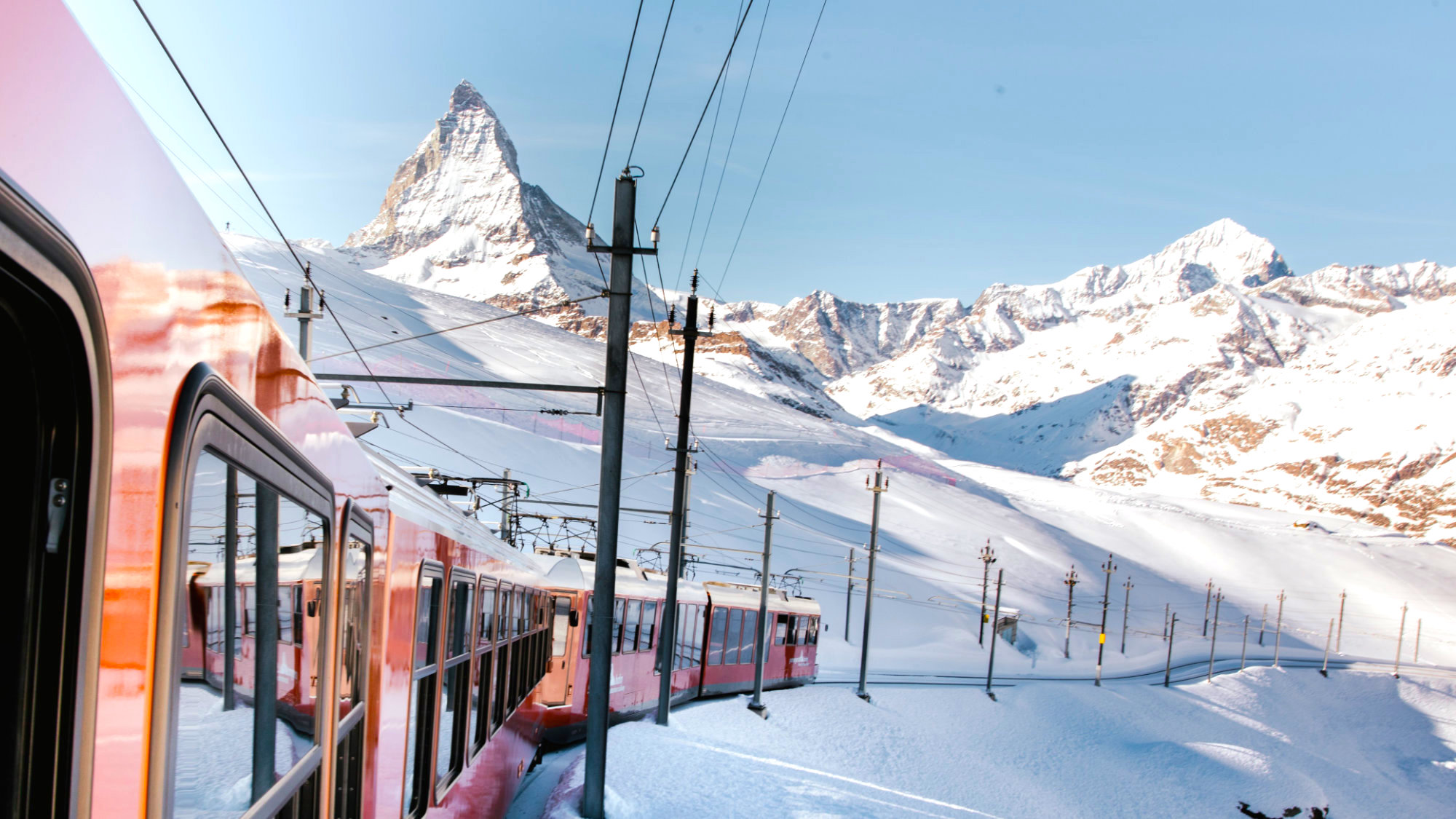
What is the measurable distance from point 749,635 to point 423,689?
19.2 meters

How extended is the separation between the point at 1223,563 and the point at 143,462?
12304cm

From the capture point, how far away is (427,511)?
4.72 m

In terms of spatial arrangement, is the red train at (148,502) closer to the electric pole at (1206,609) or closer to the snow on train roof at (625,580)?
the snow on train roof at (625,580)

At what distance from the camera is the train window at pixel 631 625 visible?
17.0 meters

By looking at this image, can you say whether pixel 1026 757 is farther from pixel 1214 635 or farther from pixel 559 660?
pixel 1214 635

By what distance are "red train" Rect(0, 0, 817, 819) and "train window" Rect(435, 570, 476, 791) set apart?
1994 millimetres

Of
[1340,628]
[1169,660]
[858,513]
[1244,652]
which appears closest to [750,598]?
[1169,660]

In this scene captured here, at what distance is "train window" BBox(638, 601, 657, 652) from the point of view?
17.7 metres

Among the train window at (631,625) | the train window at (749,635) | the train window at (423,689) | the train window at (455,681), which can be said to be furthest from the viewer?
the train window at (749,635)

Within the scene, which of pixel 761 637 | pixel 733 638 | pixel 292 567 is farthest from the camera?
pixel 761 637

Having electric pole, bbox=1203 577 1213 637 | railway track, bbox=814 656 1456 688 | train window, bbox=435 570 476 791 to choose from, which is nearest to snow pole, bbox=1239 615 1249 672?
railway track, bbox=814 656 1456 688

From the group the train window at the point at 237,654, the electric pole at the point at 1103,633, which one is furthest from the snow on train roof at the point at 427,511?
the electric pole at the point at 1103,633

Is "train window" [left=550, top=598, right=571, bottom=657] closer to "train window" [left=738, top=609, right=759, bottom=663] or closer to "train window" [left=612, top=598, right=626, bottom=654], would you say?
"train window" [left=612, top=598, right=626, bottom=654]

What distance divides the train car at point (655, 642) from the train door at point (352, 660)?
8.40m
